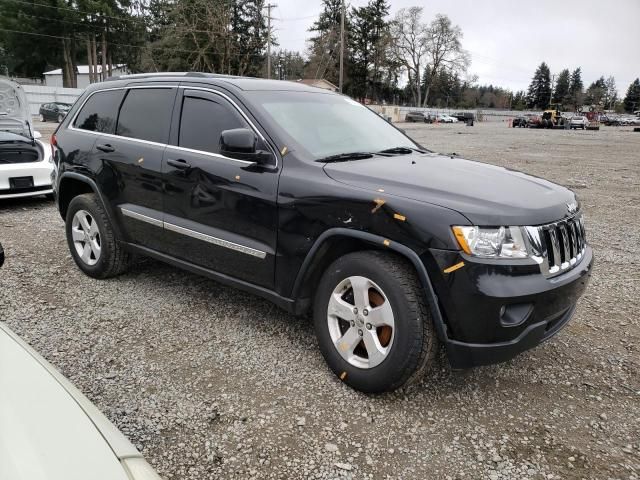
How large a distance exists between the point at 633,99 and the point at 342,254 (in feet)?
425

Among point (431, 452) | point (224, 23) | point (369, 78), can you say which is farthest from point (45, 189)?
point (369, 78)

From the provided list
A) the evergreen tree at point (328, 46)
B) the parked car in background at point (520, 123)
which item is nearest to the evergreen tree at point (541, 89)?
the evergreen tree at point (328, 46)

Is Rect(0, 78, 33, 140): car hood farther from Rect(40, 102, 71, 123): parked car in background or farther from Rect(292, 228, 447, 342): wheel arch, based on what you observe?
Rect(40, 102, 71, 123): parked car in background

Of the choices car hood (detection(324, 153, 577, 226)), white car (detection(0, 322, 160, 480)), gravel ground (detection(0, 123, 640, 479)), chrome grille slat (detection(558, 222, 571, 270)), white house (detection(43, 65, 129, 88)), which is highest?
A: white house (detection(43, 65, 129, 88))

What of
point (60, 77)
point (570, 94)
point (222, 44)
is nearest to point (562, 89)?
point (570, 94)

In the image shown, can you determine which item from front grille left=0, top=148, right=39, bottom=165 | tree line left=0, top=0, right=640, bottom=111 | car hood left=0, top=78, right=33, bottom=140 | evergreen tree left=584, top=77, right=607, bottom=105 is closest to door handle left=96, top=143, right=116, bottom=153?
front grille left=0, top=148, right=39, bottom=165

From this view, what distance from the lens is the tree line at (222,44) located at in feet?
157

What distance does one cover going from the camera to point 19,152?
743 centimetres

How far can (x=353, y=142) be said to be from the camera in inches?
142

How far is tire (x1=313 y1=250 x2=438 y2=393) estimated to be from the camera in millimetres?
2629

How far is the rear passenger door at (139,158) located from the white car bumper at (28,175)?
3769mm

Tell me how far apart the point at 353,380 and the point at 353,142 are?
1.68 m

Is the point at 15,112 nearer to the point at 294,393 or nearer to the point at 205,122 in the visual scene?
the point at 205,122

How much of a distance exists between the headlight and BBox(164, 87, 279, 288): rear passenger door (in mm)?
1207
